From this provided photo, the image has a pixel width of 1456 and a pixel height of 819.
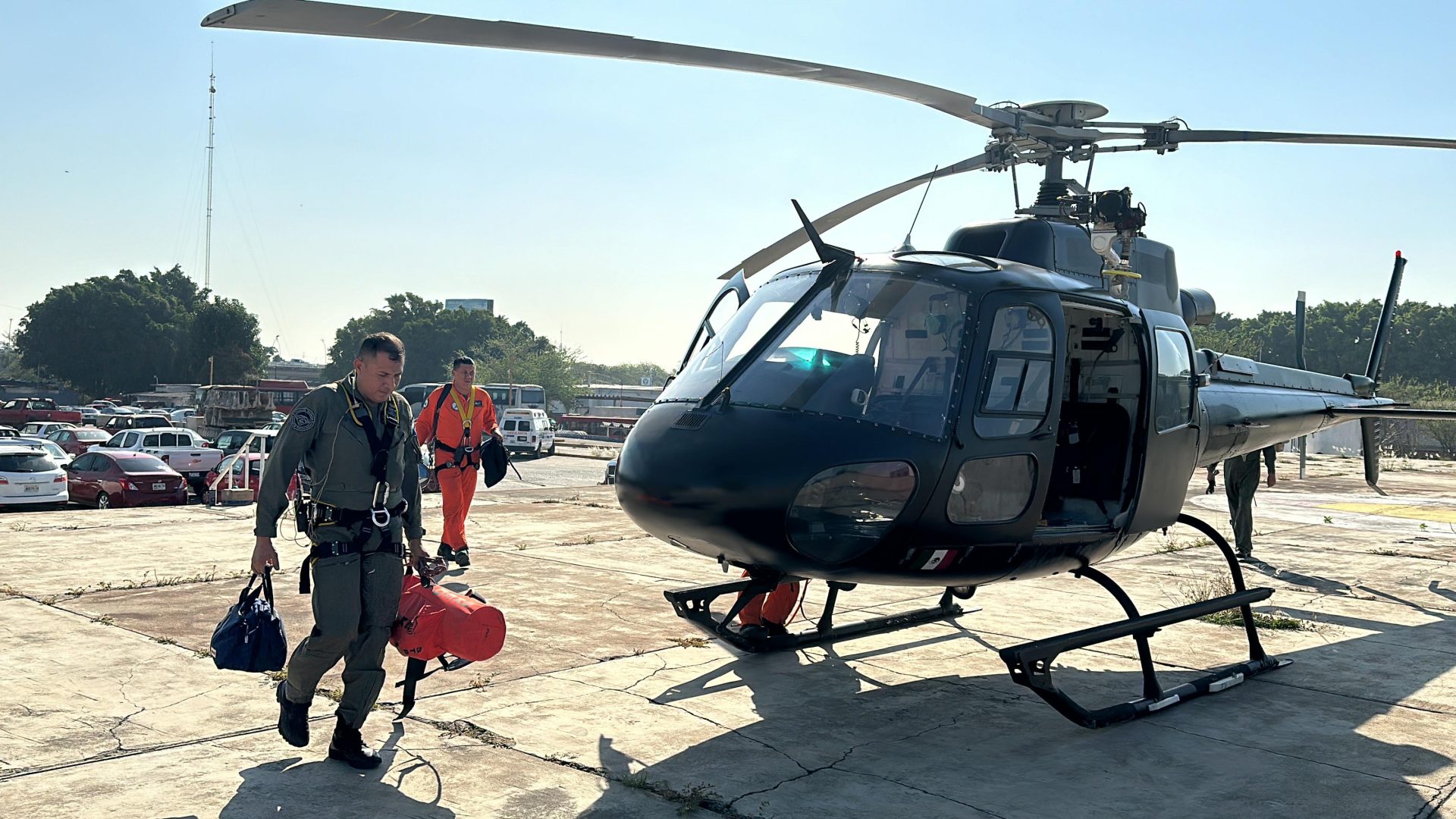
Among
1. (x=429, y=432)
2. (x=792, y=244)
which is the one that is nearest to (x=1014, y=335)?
(x=792, y=244)

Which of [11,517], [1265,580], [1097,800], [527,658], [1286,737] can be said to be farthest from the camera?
[11,517]

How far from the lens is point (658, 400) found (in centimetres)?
570

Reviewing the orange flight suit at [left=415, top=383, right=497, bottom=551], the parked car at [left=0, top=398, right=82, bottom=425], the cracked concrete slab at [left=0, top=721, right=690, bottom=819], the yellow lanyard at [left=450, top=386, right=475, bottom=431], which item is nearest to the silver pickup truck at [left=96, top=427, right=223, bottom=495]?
the orange flight suit at [left=415, top=383, right=497, bottom=551]

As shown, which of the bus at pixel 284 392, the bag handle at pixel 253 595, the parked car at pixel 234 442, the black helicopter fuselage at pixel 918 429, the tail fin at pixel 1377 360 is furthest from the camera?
the bus at pixel 284 392

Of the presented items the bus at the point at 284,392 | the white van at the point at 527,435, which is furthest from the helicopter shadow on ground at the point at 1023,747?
the bus at the point at 284,392

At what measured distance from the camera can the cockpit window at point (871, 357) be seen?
16.6 feet

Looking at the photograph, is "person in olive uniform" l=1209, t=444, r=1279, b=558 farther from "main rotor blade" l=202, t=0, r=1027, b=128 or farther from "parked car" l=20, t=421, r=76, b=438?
"parked car" l=20, t=421, r=76, b=438

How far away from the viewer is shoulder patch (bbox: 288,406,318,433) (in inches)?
172

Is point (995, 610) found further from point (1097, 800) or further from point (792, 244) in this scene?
point (1097, 800)

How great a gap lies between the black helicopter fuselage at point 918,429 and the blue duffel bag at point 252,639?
1.62 metres

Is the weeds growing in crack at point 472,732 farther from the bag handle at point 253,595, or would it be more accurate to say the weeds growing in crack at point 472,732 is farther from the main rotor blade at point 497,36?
the main rotor blade at point 497,36

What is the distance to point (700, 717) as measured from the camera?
5398 millimetres

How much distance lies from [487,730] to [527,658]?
1.38m

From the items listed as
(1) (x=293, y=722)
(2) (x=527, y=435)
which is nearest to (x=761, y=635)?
(1) (x=293, y=722)
